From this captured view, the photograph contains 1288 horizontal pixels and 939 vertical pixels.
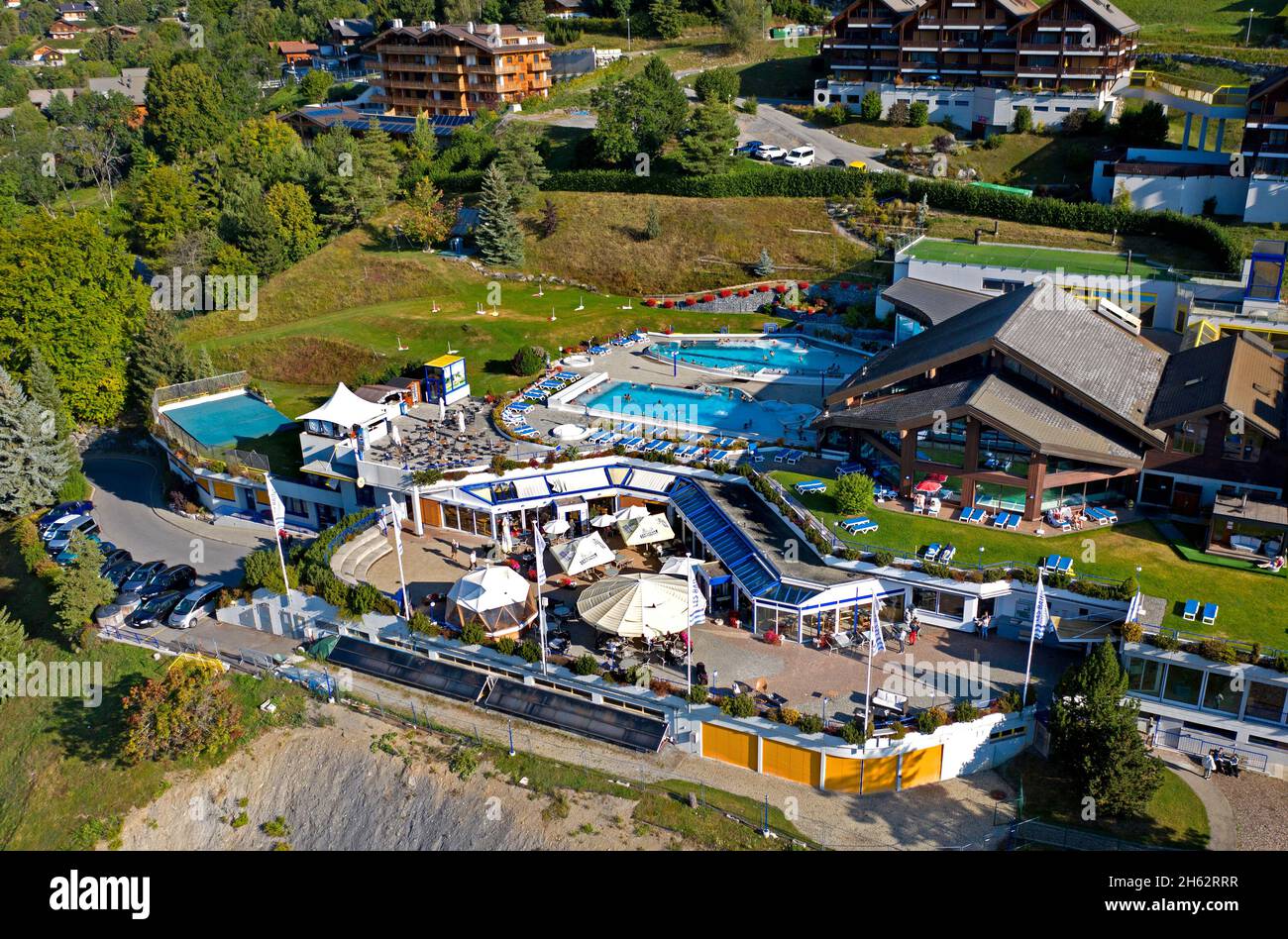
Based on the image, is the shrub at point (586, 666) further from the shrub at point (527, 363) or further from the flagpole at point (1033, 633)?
the shrub at point (527, 363)

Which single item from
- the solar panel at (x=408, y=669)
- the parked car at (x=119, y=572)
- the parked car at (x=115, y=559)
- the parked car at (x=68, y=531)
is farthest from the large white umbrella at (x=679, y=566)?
the parked car at (x=68, y=531)

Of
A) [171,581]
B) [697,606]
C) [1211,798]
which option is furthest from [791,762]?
[171,581]

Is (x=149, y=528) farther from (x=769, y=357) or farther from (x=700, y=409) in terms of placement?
(x=769, y=357)

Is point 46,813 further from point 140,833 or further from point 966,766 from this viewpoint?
point 966,766

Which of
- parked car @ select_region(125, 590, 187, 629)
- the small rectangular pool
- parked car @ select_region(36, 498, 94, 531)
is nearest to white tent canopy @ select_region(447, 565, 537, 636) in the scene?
parked car @ select_region(125, 590, 187, 629)

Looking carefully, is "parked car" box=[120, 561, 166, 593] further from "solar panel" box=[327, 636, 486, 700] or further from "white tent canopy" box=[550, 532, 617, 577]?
"white tent canopy" box=[550, 532, 617, 577]

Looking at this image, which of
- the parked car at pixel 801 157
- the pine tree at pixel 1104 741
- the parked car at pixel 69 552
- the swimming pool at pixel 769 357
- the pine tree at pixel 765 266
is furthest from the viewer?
the parked car at pixel 801 157
